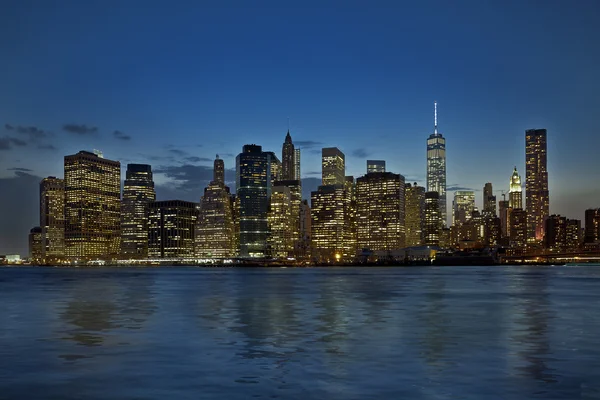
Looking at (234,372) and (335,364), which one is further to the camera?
(335,364)

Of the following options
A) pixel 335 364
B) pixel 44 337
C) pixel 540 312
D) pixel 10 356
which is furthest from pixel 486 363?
pixel 540 312

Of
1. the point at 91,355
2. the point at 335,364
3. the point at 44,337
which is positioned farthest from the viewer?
the point at 44,337

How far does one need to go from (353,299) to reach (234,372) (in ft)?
164

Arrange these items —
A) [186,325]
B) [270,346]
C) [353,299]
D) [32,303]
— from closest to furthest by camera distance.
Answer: [270,346]
[186,325]
[32,303]
[353,299]

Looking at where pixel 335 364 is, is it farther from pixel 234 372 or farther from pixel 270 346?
pixel 270 346

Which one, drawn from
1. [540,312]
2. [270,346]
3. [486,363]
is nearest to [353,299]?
[540,312]

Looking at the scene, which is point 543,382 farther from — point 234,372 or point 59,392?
point 59,392

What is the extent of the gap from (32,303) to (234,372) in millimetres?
51101

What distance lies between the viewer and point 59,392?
82.5 feet

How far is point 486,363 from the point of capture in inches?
1228

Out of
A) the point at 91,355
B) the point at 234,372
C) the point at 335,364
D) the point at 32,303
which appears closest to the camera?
the point at 234,372

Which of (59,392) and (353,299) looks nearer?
(59,392)

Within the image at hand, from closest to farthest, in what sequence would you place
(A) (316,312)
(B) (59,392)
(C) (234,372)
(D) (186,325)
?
(B) (59,392) < (C) (234,372) < (D) (186,325) < (A) (316,312)

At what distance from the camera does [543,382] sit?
87.4 feet
